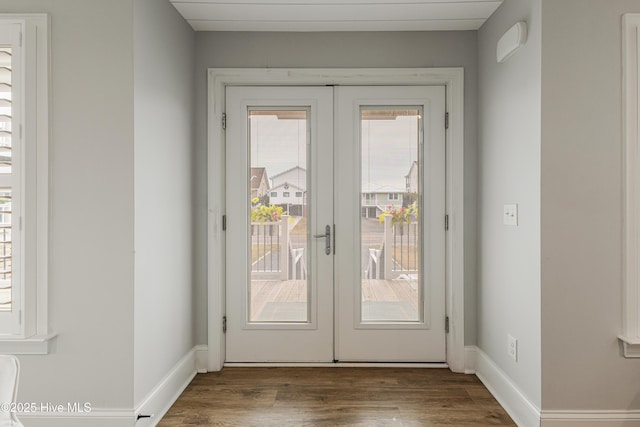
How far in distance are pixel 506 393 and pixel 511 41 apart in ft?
6.68

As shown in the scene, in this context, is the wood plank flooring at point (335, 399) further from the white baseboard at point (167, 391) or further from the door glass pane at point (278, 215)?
the door glass pane at point (278, 215)

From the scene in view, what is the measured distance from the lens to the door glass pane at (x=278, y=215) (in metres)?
Result: 3.18

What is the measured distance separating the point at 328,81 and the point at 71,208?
6.13 ft

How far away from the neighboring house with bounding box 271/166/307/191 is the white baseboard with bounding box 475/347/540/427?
5.74 ft

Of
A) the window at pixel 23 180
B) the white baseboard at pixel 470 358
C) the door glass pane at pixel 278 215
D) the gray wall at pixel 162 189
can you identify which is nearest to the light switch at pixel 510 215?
the white baseboard at pixel 470 358

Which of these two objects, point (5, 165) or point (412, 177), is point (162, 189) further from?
point (412, 177)

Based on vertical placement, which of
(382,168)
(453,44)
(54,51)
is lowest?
(382,168)

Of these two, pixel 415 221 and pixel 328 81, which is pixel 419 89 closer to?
pixel 328 81

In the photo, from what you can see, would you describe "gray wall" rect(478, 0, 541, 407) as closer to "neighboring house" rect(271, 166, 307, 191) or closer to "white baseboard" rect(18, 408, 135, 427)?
"neighboring house" rect(271, 166, 307, 191)

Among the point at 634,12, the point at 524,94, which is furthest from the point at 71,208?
the point at 634,12

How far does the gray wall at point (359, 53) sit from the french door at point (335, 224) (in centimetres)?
18

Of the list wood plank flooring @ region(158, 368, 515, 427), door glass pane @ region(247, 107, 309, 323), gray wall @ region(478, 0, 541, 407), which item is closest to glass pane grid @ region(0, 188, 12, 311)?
wood plank flooring @ region(158, 368, 515, 427)

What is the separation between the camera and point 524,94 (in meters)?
2.34

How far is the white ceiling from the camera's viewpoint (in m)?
2.64
